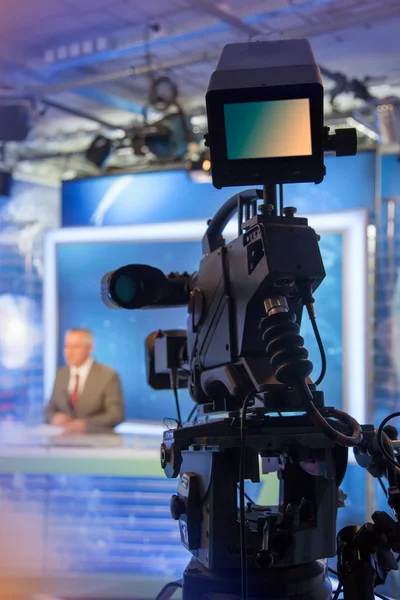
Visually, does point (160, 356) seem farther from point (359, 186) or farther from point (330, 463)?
point (359, 186)

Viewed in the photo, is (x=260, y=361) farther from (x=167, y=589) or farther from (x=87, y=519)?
(x=87, y=519)

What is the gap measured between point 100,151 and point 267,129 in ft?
15.7

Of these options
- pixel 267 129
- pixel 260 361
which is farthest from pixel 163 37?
pixel 260 361

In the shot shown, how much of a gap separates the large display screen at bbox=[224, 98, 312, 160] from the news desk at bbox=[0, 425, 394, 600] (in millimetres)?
1189

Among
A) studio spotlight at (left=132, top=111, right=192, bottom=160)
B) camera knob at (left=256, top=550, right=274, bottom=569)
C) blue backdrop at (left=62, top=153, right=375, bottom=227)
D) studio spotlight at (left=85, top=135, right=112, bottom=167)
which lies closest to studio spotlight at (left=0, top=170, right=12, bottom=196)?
studio spotlight at (left=85, top=135, right=112, bottom=167)

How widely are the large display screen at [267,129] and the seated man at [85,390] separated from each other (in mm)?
2696

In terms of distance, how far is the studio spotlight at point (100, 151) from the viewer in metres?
5.68

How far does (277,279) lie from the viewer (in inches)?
39.0

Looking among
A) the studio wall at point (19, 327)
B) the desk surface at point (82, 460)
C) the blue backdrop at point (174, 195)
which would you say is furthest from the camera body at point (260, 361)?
the studio wall at point (19, 327)

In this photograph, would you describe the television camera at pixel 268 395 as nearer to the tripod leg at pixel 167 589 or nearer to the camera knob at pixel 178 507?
the camera knob at pixel 178 507

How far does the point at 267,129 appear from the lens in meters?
1.10

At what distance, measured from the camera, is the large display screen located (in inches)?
43.0

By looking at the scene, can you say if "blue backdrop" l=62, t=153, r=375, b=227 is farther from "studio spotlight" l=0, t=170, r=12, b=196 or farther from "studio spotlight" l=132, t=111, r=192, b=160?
"studio spotlight" l=0, t=170, r=12, b=196

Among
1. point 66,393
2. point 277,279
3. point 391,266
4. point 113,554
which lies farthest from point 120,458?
point 391,266
